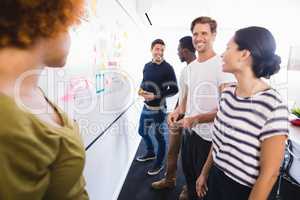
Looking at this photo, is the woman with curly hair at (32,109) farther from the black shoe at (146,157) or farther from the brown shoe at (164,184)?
the black shoe at (146,157)

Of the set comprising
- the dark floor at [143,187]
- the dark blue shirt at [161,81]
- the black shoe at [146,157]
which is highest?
the dark blue shirt at [161,81]

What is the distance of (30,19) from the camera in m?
0.48

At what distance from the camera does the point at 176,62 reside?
6.52 meters

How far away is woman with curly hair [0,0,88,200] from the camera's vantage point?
1.46 ft

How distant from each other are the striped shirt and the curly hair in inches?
35.4

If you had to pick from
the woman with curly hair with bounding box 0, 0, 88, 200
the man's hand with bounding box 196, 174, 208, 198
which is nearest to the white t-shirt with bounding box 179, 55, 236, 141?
the man's hand with bounding box 196, 174, 208, 198

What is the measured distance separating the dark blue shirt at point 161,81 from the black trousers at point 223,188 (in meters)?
1.61

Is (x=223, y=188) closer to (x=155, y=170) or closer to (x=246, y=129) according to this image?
(x=246, y=129)

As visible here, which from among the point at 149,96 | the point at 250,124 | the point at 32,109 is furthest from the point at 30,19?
the point at 149,96

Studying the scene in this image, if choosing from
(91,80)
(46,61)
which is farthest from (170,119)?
(46,61)

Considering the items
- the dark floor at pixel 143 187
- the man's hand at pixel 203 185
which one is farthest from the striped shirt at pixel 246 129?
the dark floor at pixel 143 187

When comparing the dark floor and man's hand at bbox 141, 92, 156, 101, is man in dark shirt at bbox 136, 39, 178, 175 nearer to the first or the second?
man's hand at bbox 141, 92, 156, 101

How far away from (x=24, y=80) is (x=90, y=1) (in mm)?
1059

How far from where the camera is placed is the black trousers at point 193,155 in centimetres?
175
